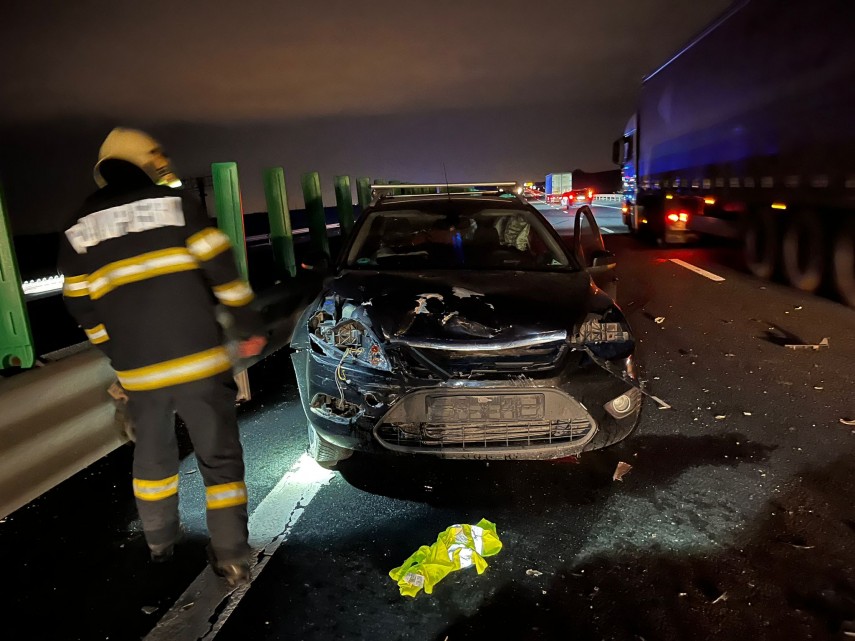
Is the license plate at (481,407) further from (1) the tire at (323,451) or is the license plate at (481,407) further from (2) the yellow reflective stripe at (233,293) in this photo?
(2) the yellow reflective stripe at (233,293)

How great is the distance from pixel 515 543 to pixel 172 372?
71.3 inches

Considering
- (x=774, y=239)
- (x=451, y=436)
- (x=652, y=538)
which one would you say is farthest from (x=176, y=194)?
(x=774, y=239)

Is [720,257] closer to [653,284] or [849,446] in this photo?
[653,284]

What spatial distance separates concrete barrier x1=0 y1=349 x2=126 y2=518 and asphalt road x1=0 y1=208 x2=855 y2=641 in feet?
0.74

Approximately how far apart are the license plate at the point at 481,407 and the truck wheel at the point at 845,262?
7.12 m

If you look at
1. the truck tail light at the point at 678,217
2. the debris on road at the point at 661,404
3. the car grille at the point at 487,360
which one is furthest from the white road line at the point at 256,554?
the truck tail light at the point at 678,217

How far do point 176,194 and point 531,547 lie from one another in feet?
7.55

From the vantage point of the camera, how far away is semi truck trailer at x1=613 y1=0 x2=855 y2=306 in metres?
8.30

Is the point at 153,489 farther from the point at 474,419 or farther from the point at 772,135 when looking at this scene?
the point at 772,135

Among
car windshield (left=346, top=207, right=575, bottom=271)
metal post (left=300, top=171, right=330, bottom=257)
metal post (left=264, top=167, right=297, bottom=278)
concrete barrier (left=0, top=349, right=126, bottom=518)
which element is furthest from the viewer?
metal post (left=300, top=171, right=330, bottom=257)

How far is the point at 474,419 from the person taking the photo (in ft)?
12.1

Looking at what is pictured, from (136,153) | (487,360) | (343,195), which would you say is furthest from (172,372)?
(343,195)

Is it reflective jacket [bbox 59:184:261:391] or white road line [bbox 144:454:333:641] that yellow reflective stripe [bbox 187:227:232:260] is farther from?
white road line [bbox 144:454:333:641]

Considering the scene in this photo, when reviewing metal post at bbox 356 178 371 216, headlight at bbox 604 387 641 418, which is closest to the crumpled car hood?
headlight at bbox 604 387 641 418
